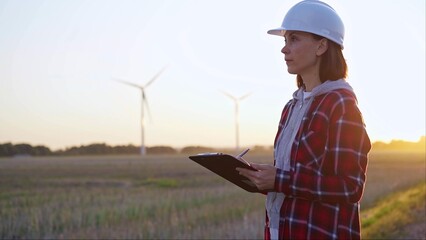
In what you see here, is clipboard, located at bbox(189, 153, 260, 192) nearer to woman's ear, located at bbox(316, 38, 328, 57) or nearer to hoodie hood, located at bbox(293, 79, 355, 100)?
hoodie hood, located at bbox(293, 79, 355, 100)

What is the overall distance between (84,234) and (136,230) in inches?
34.6

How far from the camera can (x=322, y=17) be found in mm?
2766

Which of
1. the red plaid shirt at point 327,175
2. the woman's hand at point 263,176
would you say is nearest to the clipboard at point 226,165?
the woman's hand at point 263,176

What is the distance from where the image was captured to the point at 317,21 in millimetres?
2760

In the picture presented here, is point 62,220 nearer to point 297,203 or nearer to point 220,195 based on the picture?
point 220,195

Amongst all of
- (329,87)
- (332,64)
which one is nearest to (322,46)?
(332,64)

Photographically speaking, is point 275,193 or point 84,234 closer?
point 275,193

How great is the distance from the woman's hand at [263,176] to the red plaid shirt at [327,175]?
0.9 inches

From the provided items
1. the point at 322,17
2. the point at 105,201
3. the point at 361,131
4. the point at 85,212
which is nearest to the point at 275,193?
the point at 361,131

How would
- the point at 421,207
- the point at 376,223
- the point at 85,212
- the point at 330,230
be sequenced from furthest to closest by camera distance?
the point at 85,212 < the point at 421,207 < the point at 376,223 < the point at 330,230

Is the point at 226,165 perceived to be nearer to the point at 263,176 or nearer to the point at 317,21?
the point at 263,176

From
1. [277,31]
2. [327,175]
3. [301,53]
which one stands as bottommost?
[327,175]

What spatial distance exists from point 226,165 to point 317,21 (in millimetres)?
640

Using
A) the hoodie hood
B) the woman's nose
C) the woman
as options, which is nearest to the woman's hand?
the woman
